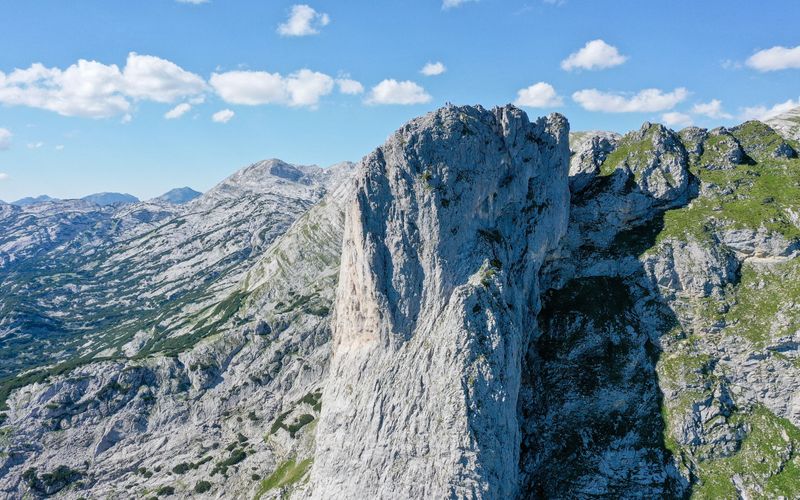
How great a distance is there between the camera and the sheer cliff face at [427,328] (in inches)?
2040

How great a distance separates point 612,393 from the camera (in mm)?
62562

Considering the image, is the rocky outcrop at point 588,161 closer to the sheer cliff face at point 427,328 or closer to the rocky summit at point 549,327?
the rocky summit at point 549,327

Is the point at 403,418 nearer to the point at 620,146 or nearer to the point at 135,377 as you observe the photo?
the point at 620,146

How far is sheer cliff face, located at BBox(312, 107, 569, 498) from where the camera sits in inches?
2040

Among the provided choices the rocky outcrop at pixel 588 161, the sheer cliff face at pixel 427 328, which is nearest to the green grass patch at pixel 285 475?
the sheer cliff face at pixel 427 328

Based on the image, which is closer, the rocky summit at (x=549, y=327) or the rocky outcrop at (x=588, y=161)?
the rocky summit at (x=549, y=327)

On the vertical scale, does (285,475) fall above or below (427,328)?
below

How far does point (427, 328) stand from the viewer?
185 feet

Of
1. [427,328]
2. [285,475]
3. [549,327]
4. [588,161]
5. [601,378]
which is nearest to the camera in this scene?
[427,328]

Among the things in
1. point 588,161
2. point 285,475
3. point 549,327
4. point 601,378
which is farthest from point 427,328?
point 588,161

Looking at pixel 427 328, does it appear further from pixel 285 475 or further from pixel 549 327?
pixel 285 475

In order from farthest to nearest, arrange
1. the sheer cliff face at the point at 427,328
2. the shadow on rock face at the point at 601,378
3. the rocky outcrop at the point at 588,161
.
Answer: the rocky outcrop at the point at 588,161, the shadow on rock face at the point at 601,378, the sheer cliff face at the point at 427,328

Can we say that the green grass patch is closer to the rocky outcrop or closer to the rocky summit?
the rocky summit

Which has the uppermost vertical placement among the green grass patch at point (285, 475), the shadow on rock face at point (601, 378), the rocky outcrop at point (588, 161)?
the rocky outcrop at point (588, 161)
